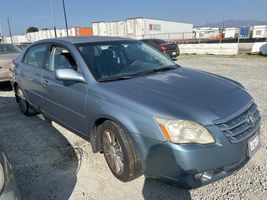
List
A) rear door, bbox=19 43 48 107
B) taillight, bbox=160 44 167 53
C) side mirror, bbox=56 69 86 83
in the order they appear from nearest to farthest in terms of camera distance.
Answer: side mirror, bbox=56 69 86 83 < rear door, bbox=19 43 48 107 < taillight, bbox=160 44 167 53

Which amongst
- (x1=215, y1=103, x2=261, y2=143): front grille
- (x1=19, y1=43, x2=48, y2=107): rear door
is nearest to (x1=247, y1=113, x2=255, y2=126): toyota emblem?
(x1=215, y1=103, x2=261, y2=143): front grille

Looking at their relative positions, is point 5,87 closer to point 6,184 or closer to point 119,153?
point 119,153

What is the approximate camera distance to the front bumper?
2021 mm

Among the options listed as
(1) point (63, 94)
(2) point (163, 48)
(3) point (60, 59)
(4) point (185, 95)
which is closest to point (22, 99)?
(3) point (60, 59)

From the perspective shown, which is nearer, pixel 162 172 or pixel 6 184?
pixel 6 184

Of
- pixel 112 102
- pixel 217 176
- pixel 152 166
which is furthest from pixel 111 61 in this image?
pixel 217 176

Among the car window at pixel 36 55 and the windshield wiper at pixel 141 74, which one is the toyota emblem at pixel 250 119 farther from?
the car window at pixel 36 55

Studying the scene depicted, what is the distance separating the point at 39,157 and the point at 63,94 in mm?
938

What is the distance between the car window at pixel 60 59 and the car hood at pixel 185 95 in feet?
2.61

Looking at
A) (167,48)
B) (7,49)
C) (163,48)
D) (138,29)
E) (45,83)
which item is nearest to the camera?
(45,83)

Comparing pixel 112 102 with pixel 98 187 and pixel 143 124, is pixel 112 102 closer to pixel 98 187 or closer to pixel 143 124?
pixel 143 124

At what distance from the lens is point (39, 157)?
10.7 ft

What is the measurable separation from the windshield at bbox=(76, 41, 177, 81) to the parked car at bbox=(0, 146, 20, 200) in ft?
4.34

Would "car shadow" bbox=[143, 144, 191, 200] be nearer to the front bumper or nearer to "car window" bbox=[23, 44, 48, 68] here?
the front bumper
